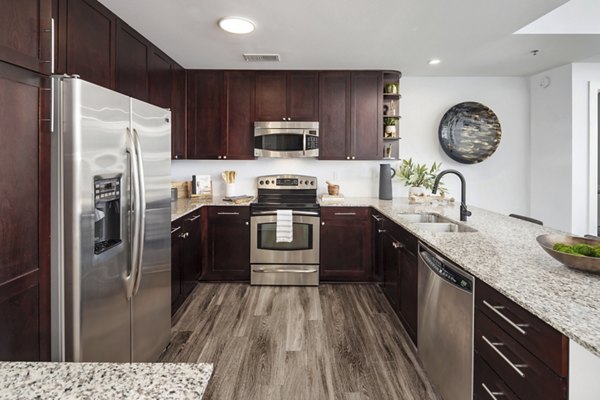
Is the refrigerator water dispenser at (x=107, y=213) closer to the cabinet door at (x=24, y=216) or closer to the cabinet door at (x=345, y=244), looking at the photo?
the cabinet door at (x=24, y=216)

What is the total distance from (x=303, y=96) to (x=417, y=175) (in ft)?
5.54

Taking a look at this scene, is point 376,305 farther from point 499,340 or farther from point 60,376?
point 60,376

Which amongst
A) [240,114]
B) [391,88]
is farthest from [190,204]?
[391,88]

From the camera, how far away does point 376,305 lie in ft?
10.5

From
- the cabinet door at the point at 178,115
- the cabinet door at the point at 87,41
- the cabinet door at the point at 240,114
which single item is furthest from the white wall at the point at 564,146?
the cabinet door at the point at 87,41

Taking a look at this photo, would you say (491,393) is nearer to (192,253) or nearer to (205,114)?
(192,253)

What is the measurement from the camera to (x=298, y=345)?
2488mm

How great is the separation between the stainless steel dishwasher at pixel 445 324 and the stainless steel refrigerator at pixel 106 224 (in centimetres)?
165

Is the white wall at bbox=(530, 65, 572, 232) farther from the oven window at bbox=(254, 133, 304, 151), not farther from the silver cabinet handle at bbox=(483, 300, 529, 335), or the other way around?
the silver cabinet handle at bbox=(483, 300, 529, 335)

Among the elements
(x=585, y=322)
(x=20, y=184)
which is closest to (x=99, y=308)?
(x=20, y=184)

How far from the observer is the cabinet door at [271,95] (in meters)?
3.96

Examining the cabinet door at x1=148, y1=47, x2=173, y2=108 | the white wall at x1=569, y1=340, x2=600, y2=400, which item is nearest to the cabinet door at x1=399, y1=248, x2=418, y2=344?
the white wall at x1=569, y1=340, x2=600, y2=400

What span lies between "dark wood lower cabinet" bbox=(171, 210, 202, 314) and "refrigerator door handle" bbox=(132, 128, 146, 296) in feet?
2.75

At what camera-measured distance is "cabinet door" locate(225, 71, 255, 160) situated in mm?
3973
